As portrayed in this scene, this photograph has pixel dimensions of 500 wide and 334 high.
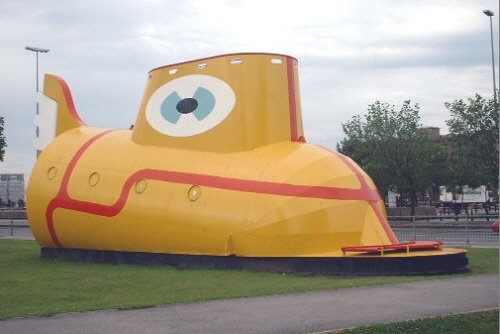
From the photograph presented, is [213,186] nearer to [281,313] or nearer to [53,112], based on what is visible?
[281,313]

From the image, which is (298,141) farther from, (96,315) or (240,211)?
(96,315)

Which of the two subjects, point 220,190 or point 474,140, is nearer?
point 220,190

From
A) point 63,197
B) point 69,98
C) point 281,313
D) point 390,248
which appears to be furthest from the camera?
point 69,98

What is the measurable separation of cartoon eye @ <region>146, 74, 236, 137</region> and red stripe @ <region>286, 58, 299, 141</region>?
155cm

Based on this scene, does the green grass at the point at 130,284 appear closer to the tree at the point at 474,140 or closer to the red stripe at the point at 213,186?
the red stripe at the point at 213,186

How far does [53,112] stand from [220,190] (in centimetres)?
901

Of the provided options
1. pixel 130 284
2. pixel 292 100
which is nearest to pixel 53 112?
pixel 292 100

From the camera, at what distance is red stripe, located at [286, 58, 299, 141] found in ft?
62.5

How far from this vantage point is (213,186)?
59.4 ft

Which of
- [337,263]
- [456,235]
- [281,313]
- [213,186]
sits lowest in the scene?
[281,313]

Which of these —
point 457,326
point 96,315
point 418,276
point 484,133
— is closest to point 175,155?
point 418,276

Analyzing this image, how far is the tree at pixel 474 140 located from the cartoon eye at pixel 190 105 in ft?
81.2

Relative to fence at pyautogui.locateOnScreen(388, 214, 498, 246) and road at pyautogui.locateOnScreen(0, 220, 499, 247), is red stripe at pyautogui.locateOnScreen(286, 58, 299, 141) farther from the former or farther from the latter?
fence at pyautogui.locateOnScreen(388, 214, 498, 246)

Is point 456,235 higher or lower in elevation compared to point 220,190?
lower
